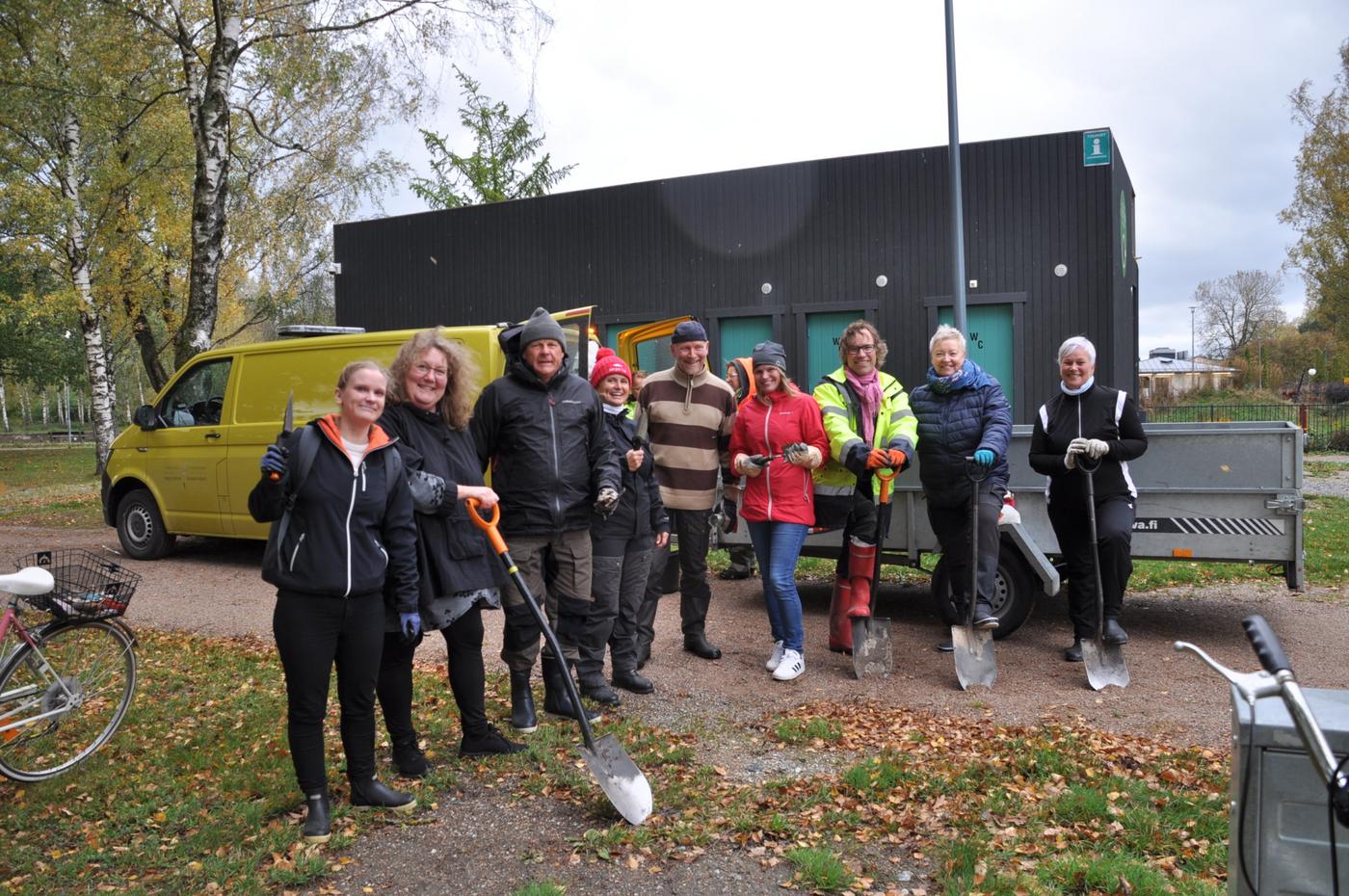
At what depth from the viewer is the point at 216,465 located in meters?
9.48

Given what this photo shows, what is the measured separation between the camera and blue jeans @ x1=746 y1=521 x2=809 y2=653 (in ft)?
19.0

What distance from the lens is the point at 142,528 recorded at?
33.6 feet

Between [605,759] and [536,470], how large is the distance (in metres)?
1.38

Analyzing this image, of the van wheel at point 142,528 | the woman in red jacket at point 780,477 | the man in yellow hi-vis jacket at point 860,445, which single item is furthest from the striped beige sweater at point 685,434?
the van wheel at point 142,528

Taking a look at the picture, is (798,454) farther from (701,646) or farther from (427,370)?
(427,370)

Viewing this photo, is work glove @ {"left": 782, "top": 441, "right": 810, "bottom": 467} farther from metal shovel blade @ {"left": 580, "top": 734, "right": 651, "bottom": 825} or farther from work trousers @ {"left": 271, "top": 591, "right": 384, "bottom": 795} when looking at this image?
work trousers @ {"left": 271, "top": 591, "right": 384, "bottom": 795}

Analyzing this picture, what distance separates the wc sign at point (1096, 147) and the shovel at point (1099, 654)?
9.98 m

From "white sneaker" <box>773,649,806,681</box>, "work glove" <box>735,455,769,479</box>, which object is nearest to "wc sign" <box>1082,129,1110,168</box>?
"work glove" <box>735,455,769,479</box>

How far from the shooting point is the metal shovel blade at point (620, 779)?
3862 mm

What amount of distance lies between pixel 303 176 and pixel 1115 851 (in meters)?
26.5

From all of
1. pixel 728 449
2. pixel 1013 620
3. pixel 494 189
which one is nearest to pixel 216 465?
pixel 728 449

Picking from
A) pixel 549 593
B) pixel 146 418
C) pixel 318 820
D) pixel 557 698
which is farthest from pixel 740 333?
pixel 318 820

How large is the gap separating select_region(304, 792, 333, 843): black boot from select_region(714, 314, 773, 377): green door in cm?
1375

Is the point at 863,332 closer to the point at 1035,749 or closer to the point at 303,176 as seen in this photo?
the point at 1035,749
